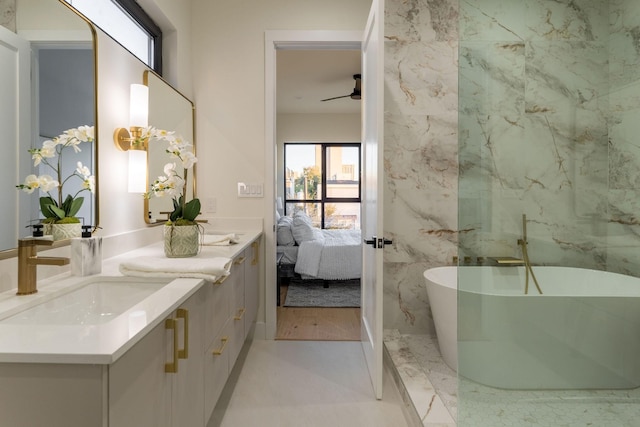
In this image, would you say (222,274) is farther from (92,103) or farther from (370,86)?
(370,86)

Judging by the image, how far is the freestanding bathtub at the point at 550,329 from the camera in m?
1.04

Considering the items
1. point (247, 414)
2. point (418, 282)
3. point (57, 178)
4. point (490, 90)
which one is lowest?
point (247, 414)

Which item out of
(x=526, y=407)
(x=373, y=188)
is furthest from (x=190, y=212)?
(x=526, y=407)

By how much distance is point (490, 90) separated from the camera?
51.9 inches

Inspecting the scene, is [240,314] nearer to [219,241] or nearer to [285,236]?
[219,241]

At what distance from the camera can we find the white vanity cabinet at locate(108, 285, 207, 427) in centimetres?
89

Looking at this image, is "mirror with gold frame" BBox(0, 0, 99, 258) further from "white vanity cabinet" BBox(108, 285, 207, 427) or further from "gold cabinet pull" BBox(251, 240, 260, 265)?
"gold cabinet pull" BBox(251, 240, 260, 265)

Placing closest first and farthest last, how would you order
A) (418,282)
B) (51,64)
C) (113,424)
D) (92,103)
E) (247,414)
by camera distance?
(113,424)
(51,64)
(92,103)
(247,414)
(418,282)

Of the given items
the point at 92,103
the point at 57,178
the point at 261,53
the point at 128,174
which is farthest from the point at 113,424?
the point at 261,53

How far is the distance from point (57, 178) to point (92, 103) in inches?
17.3

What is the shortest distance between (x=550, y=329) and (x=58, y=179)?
1714 millimetres

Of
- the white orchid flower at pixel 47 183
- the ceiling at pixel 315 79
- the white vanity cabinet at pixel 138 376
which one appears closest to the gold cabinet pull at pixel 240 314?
the white vanity cabinet at pixel 138 376

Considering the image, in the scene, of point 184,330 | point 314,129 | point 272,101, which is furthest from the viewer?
point 314,129

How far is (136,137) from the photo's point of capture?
2146mm
